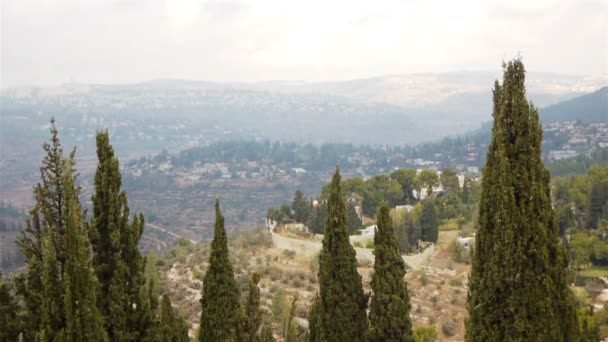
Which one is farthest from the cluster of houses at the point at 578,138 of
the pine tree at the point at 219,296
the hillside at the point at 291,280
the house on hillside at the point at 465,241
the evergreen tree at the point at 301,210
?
the pine tree at the point at 219,296

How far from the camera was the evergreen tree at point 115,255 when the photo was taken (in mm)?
7566

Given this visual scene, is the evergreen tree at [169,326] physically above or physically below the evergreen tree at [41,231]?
below

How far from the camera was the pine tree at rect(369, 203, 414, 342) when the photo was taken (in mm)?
9750

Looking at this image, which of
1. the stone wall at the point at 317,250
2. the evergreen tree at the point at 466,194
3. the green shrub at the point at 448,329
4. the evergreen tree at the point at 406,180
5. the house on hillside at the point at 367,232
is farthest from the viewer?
the evergreen tree at the point at 406,180

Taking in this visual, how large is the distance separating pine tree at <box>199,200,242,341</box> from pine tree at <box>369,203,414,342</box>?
2.71 meters

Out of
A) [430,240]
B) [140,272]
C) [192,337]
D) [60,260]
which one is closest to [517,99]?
[140,272]

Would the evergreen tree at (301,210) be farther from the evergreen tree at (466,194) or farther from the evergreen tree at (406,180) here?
the evergreen tree at (466,194)

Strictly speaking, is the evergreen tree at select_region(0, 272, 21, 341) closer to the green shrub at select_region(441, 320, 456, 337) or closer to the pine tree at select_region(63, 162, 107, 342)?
the pine tree at select_region(63, 162, 107, 342)

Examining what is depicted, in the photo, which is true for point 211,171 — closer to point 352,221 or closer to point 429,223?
point 352,221

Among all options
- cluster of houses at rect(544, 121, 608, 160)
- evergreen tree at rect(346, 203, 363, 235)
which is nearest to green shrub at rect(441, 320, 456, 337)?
evergreen tree at rect(346, 203, 363, 235)

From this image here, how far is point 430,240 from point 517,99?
72.9 ft

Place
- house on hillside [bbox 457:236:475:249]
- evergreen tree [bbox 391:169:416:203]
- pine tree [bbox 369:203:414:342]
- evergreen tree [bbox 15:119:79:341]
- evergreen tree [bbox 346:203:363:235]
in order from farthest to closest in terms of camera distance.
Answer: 1. evergreen tree [bbox 391:169:416:203]
2. evergreen tree [bbox 346:203:363:235]
3. house on hillside [bbox 457:236:475:249]
4. pine tree [bbox 369:203:414:342]
5. evergreen tree [bbox 15:119:79:341]

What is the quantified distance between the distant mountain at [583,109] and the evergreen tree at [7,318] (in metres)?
120

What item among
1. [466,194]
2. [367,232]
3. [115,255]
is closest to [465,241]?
[367,232]
